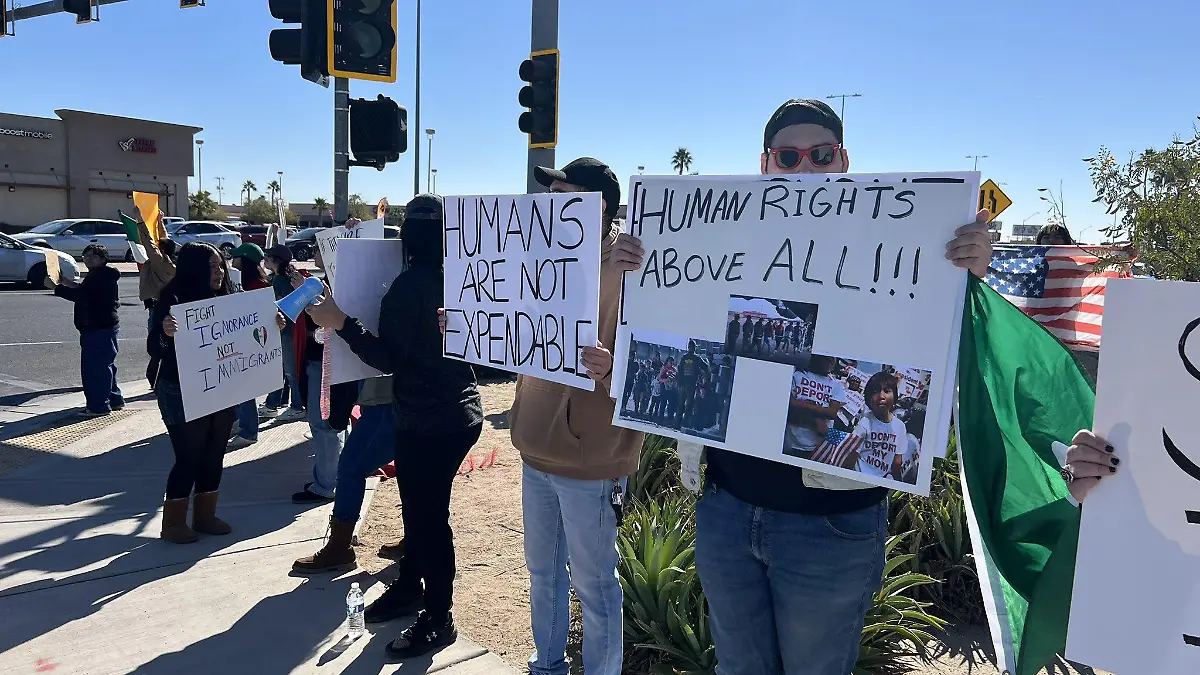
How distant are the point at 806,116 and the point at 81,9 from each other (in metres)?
13.8

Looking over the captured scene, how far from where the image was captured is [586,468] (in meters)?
Result: 2.86

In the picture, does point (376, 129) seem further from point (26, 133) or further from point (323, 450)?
point (26, 133)

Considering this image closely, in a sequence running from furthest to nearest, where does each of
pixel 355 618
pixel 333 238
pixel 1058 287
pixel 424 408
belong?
pixel 1058 287 → pixel 333 238 → pixel 355 618 → pixel 424 408

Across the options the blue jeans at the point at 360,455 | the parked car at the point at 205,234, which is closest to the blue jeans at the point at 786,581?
the blue jeans at the point at 360,455

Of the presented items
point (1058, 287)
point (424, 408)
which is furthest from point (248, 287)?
point (1058, 287)

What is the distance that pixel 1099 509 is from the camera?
178cm

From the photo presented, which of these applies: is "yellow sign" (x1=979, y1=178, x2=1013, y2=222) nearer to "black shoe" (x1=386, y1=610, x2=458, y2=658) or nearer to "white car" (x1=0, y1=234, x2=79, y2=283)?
"black shoe" (x1=386, y1=610, x2=458, y2=658)

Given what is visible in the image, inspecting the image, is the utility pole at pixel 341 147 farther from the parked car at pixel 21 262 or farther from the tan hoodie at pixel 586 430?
the parked car at pixel 21 262

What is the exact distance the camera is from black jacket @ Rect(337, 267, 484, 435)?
356 cm

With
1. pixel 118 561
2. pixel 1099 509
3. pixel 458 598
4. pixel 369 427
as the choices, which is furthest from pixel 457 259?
pixel 118 561

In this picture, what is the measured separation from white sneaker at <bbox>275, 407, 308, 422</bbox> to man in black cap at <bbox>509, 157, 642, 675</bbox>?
561cm

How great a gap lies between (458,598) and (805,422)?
2779 mm

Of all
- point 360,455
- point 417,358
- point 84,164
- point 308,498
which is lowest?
point 308,498

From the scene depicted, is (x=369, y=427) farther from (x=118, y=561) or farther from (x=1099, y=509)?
(x=1099, y=509)
